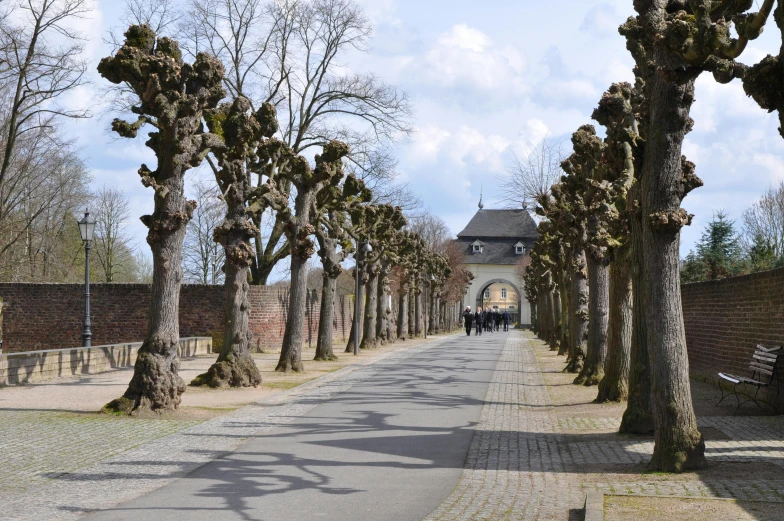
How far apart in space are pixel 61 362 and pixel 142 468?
1296cm

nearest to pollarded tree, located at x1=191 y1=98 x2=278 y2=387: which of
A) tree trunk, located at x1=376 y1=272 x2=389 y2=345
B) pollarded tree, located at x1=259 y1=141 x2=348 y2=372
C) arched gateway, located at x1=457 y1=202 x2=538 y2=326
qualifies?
pollarded tree, located at x1=259 y1=141 x2=348 y2=372

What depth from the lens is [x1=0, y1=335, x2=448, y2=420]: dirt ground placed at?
14.8 meters

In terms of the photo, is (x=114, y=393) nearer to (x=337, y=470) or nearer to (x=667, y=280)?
(x=337, y=470)

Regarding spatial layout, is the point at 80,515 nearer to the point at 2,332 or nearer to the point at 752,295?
the point at 752,295

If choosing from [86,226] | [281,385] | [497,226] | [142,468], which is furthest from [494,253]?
[142,468]

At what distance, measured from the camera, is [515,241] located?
118062 mm

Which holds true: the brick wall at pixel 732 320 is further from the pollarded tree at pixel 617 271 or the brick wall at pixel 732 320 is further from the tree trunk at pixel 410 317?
the tree trunk at pixel 410 317

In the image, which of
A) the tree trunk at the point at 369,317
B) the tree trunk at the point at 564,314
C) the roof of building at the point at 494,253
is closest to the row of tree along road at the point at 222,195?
the tree trunk at the point at 369,317

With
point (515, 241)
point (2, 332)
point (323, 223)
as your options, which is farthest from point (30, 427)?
point (515, 241)

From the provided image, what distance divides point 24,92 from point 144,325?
424 inches

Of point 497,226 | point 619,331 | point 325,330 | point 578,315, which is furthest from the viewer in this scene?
point 497,226

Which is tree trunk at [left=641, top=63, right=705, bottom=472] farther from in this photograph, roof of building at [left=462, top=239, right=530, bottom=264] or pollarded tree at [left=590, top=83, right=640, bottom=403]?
roof of building at [left=462, top=239, right=530, bottom=264]

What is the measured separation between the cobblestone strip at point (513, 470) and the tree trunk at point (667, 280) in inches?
47.1

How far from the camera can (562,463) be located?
9914 mm
